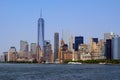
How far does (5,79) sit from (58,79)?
12.1m

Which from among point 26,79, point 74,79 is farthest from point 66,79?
point 26,79

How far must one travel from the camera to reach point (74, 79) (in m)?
89.5

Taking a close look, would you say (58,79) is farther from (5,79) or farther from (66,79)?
(5,79)

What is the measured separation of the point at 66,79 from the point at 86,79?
15.5 ft

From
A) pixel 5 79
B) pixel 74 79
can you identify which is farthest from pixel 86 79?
pixel 5 79

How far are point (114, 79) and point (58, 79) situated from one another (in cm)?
1342

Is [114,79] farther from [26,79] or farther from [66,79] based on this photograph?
[26,79]

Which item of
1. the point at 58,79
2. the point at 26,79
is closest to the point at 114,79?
the point at 58,79

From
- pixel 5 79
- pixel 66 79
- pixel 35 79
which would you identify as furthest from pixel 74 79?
pixel 5 79

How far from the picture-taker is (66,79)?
292ft

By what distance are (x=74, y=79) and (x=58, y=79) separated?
13.5ft

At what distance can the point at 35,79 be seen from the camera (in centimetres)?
8900

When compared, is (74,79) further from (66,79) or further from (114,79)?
(114,79)

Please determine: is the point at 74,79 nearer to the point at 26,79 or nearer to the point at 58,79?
the point at 58,79
